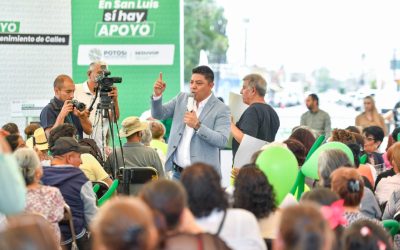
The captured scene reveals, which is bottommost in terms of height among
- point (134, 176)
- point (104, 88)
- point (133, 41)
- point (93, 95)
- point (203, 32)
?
point (134, 176)

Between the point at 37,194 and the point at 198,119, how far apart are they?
2.31m

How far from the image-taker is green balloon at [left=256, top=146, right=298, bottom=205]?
484 centimetres

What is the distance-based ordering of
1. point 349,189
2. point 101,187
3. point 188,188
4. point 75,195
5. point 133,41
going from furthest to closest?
point 133,41, point 101,187, point 75,195, point 349,189, point 188,188

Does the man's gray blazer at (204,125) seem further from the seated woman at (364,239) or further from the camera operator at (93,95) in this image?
the seated woman at (364,239)

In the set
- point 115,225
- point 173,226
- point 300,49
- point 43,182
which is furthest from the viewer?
point 300,49

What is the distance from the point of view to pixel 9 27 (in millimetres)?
10648

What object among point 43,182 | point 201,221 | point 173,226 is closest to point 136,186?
point 43,182

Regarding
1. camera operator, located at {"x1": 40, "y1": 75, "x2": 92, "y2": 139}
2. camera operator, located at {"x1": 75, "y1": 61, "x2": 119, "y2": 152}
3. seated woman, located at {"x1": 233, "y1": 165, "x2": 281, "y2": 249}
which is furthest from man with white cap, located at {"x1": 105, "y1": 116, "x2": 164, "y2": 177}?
seated woman, located at {"x1": 233, "y1": 165, "x2": 281, "y2": 249}

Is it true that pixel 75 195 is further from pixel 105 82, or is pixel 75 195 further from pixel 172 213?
pixel 105 82

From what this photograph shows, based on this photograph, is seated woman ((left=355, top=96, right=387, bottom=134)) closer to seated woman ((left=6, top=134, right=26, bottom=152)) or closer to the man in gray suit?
the man in gray suit

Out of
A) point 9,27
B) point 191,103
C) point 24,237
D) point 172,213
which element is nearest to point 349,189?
point 172,213

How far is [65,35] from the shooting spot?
1090 cm

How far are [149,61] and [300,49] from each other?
4.81 meters

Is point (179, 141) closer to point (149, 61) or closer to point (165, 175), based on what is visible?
point (165, 175)
